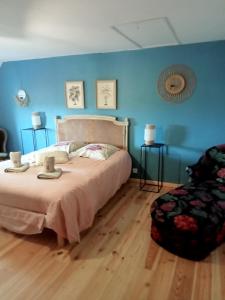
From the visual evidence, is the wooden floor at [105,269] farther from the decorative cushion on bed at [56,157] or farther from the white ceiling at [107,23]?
the white ceiling at [107,23]

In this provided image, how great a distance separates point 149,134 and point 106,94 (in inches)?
41.5

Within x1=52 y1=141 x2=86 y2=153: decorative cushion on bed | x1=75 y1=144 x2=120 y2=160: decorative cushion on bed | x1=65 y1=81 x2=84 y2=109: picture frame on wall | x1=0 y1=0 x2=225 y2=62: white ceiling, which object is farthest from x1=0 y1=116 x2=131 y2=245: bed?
x1=0 y1=0 x2=225 y2=62: white ceiling

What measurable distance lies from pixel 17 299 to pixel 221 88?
3303 mm

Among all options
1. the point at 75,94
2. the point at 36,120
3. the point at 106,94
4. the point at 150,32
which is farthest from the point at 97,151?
the point at 150,32

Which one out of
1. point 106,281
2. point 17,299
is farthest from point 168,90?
point 17,299

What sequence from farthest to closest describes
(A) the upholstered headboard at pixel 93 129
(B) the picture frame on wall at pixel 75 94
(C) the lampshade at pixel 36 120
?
(C) the lampshade at pixel 36 120 < (B) the picture frame on wall at pixel 75 94 < (A) the upholstered headboard at pixel 93 129

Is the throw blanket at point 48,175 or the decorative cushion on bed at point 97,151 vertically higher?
the decorative cushion on bed at point 97,151

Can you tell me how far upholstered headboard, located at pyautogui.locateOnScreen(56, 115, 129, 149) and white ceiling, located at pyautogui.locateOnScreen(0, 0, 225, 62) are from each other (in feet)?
3.85

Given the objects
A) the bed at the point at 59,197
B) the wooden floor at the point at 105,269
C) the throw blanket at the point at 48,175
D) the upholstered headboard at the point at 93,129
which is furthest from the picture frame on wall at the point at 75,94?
the wooden floor at the point at 105,269

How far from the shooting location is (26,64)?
4.36 meters

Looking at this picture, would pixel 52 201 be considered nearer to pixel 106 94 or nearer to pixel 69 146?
pixel 69 146

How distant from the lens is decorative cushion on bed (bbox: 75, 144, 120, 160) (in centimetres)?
341

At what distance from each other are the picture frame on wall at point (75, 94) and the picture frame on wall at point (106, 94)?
318 millimetres

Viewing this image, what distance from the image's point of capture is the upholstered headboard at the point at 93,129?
3.83 meters
